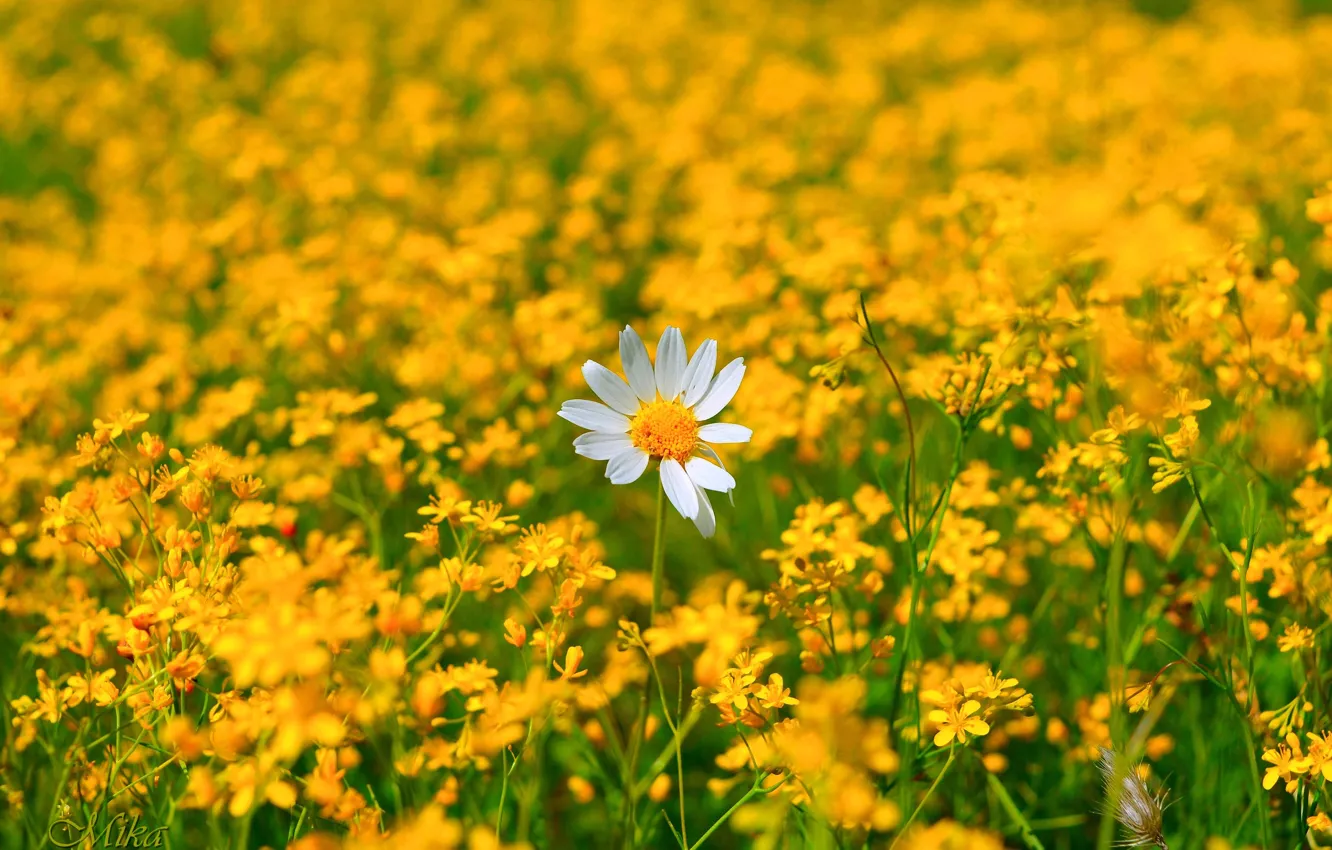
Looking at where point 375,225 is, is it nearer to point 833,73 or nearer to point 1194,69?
point 833,73

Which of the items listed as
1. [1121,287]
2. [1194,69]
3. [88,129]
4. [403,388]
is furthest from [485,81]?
[1121,287]

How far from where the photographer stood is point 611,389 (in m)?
1.89

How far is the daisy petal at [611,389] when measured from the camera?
1.83 m

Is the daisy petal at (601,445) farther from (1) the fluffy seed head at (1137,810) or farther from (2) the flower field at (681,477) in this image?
(1) the fluffy seed head at (1137,810)

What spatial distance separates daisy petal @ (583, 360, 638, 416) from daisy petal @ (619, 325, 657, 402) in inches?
0.7

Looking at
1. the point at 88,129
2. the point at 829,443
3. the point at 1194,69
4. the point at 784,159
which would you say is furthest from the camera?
the point at 1194,69

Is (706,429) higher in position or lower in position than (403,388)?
higher

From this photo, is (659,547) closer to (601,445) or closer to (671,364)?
(601,445)

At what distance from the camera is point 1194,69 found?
6.39 m

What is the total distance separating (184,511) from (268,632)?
5.01 ft

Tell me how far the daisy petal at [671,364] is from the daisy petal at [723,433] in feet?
0.36

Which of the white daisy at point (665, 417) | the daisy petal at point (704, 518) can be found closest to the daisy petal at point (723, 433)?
the white daisy at point (665, 417)

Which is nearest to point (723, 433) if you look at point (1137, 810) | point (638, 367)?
point (638, 367)

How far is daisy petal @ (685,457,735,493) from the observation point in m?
1.69
